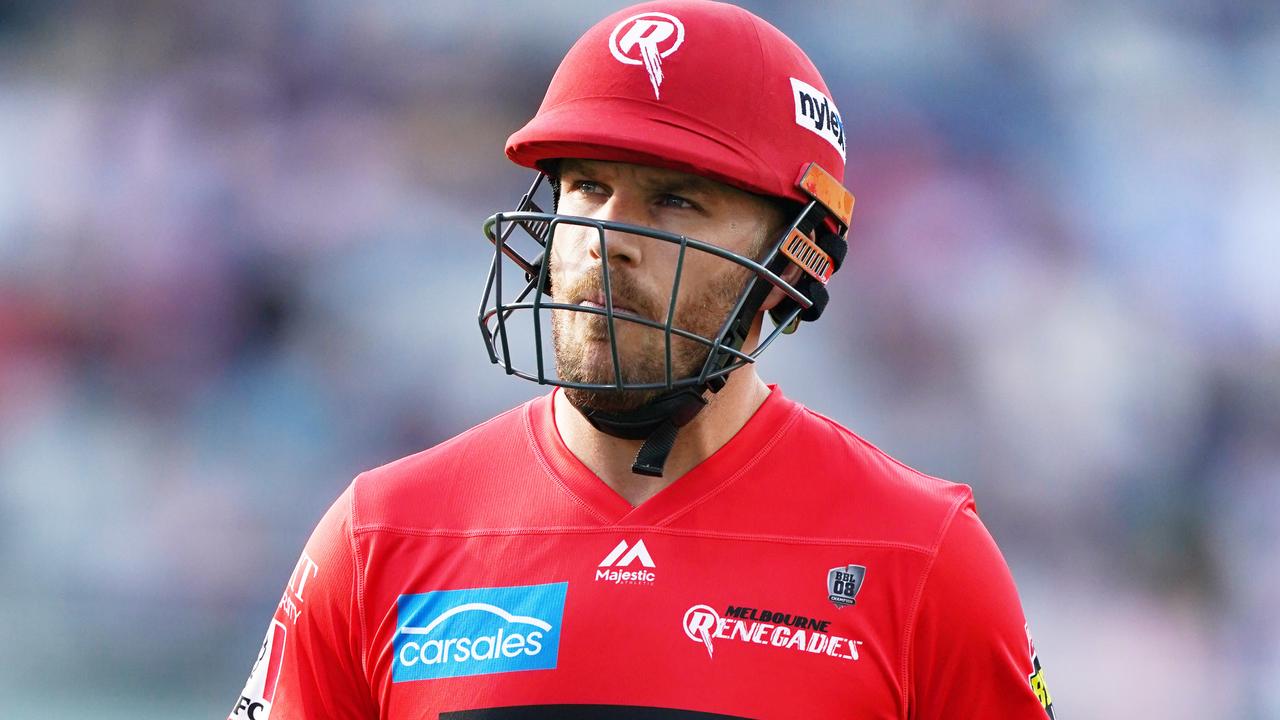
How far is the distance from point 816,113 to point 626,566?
0.80m

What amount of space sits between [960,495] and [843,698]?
0.38 meters

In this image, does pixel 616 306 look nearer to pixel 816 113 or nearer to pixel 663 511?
pixel 663 511

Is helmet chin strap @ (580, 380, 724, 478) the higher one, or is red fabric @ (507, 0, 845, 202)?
red fabric @ (507, 0, 845, 202)

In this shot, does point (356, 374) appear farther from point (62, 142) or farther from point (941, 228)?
point (941, 228)

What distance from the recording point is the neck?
1954mm

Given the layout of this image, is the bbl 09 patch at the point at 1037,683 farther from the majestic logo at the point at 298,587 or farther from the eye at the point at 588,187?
the majestic logo at the point at 298,587

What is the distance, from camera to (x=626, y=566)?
6.05 ft

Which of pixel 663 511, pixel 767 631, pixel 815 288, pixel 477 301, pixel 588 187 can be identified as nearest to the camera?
pixel 767 631

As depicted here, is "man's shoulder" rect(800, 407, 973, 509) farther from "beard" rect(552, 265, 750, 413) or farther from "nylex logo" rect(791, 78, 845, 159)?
"nylex logo" rect(791, 78, 845, 159)

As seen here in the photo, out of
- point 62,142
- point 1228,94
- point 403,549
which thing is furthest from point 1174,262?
point 62,142

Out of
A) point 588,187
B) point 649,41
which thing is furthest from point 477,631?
point 649,41

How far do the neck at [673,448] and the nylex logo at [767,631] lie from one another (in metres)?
0.22

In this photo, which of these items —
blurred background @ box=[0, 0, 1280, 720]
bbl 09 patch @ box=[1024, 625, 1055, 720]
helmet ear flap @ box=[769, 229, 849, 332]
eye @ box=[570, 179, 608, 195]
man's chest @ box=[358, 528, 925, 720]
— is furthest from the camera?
blurred background @ box=[0, 0, 1280, 720]

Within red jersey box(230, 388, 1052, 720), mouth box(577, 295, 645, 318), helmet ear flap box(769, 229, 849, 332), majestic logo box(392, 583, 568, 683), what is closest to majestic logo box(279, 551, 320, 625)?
red jersey box(230, 388, 1052, 720)
